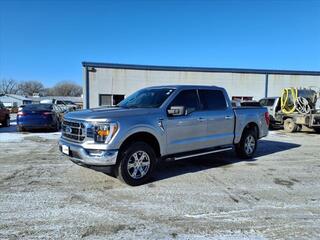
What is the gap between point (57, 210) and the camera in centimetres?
439

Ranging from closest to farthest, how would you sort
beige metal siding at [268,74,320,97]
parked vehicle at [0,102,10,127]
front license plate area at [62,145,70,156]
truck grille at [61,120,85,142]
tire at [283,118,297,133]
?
truck grille at [61,120,85,142] → front license plate area at [62,145,70,156] → tire at [283,118,297,133] → parked vehicle at [0,102,10,127] → beige metal siding at [268,74,320,97]

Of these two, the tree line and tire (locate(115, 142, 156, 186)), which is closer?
tire (locate(115, 142, 156, 186))

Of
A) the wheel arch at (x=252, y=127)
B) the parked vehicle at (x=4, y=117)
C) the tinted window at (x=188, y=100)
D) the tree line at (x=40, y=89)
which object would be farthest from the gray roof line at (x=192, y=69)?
the tree line at (x=40, y=89)

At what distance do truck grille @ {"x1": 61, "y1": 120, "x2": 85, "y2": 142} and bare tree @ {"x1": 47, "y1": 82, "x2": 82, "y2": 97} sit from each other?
5105 inches

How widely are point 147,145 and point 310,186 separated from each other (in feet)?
11.0

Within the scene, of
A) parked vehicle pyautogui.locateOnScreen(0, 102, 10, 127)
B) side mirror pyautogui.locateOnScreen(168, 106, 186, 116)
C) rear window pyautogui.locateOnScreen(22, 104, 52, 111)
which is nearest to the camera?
side mirror pyautogui.locateOnScreen(168, 106, 186, 116)

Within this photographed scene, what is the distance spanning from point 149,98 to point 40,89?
436ft

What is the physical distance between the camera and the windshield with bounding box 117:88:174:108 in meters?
6.25

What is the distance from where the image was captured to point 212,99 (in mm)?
7188

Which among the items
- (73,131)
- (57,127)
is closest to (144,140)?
(73,131)

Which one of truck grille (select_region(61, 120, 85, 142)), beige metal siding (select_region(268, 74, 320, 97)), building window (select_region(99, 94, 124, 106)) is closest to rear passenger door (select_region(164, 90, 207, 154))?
truck grille (select_region(61, 120, 85, 142))

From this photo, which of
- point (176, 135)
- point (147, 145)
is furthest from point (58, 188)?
point (176, 135)

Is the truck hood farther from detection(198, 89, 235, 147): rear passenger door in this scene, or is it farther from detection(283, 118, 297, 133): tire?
detection(283, 118, 297, 133): tire

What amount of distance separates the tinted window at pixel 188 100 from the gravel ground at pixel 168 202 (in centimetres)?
152
